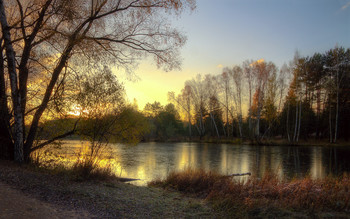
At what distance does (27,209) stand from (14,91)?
19.4 feet

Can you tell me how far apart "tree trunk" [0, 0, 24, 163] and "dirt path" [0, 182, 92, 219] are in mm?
4232

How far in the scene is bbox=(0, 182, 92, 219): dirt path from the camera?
4507mm

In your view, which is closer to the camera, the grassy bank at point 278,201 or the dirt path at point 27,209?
the dirt path at point 27,209

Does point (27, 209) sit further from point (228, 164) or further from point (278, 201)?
point (228, 164)

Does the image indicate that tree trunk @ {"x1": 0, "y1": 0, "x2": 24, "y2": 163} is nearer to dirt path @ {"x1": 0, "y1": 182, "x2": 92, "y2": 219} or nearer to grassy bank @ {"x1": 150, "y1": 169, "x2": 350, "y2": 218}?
Answer: dirt path @ {"x1": 0, "y1": 182, "x2": 92, "y2": 219}

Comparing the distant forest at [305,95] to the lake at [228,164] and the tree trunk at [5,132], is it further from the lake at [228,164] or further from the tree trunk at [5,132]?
the tree trunk at [5,132]

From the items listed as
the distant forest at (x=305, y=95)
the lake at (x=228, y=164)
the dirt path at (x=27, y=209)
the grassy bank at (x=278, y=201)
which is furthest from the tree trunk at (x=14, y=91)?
the distant forest at (x=305, y=95)

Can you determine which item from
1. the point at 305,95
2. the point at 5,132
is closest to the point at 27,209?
the point at 5,132

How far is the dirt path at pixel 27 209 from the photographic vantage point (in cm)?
451

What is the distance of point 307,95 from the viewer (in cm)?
4653

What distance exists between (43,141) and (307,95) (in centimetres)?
4722

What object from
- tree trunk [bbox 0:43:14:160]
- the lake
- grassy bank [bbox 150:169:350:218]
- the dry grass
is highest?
tree trunk [bbox 0:43:14:160]

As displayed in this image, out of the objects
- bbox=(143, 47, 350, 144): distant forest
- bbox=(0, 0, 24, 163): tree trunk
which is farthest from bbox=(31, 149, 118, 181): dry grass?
bbox=(143, 47, 350, 144): distant forest

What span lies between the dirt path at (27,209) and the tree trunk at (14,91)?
4232mm
